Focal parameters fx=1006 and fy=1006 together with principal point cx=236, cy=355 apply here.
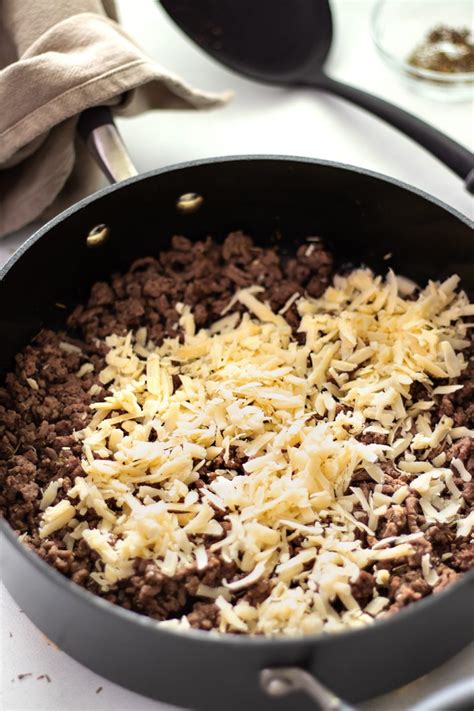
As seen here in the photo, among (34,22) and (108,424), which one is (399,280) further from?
(34,22)

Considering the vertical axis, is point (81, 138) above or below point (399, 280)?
above

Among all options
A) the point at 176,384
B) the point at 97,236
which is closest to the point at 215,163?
the point at 97,236

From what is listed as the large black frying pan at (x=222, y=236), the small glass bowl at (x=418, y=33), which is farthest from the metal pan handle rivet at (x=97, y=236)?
the small glass bowl at (x=418, y=33)

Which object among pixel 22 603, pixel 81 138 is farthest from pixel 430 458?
pixel 81 138

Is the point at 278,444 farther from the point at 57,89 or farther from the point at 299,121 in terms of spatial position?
the point at 299,121

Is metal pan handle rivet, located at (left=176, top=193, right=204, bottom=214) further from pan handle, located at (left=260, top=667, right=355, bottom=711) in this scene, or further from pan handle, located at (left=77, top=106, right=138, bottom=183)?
pan handle, located at (left=260, top=667, right=355, bottom=711)
